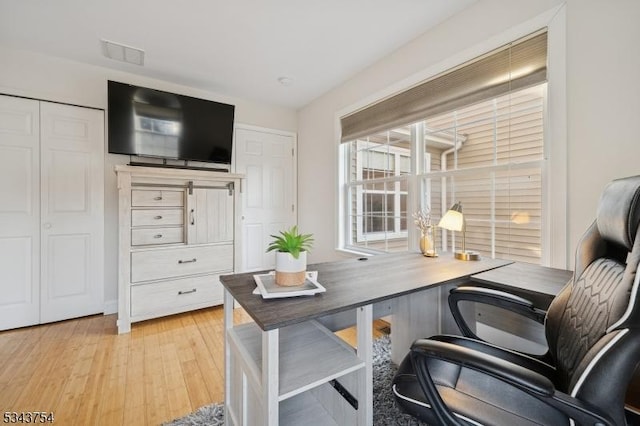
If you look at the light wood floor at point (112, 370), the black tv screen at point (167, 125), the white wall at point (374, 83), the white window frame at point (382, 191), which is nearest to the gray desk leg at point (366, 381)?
the light wood floor at point (112, 370)

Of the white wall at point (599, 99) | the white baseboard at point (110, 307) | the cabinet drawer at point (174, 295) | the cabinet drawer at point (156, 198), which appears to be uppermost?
the white wall at point (599, 99)

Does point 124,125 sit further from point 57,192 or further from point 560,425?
point 560,425

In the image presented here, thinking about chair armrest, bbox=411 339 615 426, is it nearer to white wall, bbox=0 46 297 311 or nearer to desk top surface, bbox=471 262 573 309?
desk top surface, bbox=471 262 573 309

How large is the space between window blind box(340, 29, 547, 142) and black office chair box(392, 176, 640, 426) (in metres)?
1.20

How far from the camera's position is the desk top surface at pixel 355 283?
94 cm

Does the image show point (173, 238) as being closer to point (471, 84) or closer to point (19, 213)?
point (19, 213)

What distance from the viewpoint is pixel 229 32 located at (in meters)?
2.34

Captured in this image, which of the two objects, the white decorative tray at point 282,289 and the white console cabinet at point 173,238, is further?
the white console cabinet at point 173,238

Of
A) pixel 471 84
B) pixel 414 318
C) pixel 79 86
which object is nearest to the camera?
pixel 414 318

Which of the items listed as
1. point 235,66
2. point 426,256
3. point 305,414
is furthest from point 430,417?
point 235,66

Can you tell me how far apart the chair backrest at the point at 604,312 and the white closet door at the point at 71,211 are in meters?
3.78

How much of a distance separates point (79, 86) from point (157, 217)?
1561mm

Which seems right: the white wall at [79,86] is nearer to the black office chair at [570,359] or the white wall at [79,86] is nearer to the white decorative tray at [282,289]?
the white decorative tray at [282,289]

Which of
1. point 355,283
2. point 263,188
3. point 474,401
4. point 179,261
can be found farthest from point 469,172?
point 179,261
